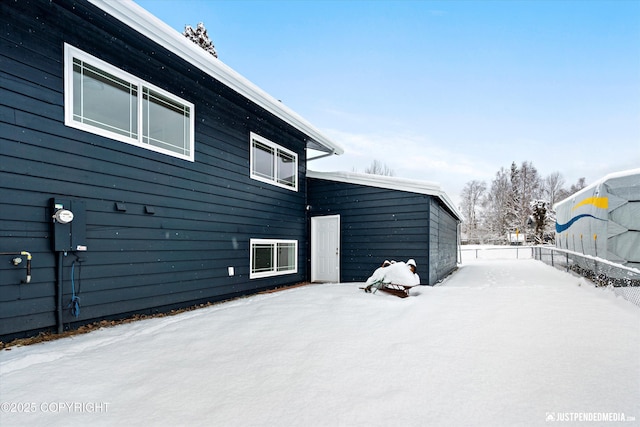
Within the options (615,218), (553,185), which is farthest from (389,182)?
(553,185)

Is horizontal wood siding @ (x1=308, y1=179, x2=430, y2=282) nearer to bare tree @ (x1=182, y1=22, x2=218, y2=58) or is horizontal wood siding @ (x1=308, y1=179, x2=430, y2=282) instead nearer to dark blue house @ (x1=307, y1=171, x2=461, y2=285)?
dark blue house @ (x1=307, y1=171, x2=461, y2=285)

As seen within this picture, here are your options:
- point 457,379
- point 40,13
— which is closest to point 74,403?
point 457,379

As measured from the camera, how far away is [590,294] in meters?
5.38

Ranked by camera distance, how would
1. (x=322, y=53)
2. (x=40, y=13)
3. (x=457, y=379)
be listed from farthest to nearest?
(x=322, y=53) → (x=40, y=13) → (x=457, y=379)

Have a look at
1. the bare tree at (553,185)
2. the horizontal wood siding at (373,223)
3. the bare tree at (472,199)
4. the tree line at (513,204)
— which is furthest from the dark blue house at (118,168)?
the bare tree at (553,185)

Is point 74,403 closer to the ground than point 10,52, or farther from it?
closer to the ground

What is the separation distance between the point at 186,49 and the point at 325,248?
5.54 m

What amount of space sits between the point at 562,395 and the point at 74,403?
331cm

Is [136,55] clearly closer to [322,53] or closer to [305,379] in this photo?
[305,379]

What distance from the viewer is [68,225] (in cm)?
369

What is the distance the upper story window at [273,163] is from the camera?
6.96 metres

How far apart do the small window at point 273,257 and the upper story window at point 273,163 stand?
4.70ft

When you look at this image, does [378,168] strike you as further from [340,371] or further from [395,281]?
[340,371]

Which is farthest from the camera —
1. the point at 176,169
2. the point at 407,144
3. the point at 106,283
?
the point at 407,144
